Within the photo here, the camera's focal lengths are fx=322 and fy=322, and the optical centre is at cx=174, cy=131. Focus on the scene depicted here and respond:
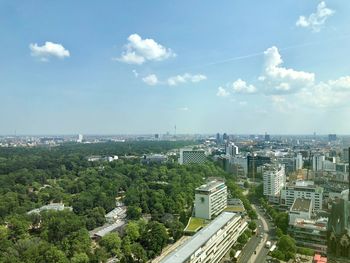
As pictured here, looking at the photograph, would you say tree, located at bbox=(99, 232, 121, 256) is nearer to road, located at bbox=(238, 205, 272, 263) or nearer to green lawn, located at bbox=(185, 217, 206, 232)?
green lawn, located at bbox=(185, 217, 206, 232)

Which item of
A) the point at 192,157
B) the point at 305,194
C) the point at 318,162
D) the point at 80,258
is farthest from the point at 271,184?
the point at 192,157

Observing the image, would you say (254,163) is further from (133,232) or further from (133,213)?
(133,232)

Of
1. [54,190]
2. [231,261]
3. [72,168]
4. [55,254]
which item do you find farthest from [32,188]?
[231,261]

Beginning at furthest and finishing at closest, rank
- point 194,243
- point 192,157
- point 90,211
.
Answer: point 192,157 → point 90,211 → point 194,243

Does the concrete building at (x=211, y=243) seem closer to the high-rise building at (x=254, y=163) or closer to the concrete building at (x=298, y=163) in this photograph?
the high-rise building at (x=254, y=163)

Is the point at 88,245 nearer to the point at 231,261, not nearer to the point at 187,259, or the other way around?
the point at 187,259

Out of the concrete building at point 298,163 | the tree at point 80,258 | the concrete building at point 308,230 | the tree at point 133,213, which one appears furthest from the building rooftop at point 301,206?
the concrete building at point 298,163

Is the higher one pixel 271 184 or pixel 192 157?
pixel 192 157
